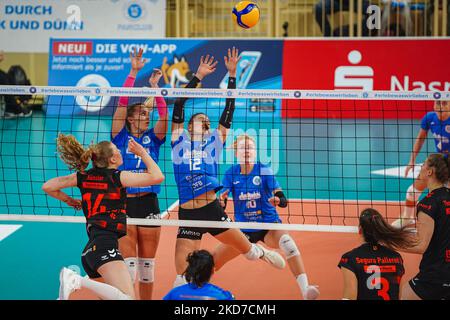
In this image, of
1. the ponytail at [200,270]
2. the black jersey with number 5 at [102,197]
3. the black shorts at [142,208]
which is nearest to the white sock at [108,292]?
the black jersey with number 5 at [102,197]

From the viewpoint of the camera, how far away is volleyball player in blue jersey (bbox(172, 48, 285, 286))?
252 inches

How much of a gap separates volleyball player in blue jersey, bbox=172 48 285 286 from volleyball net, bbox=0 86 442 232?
0.16 meters

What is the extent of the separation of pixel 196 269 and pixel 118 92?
2.59 meters

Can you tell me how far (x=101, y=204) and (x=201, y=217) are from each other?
1293 mm

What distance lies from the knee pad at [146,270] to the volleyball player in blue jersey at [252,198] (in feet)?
2.45

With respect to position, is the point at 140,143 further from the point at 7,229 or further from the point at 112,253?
the point at 7,229

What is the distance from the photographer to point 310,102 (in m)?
18.8

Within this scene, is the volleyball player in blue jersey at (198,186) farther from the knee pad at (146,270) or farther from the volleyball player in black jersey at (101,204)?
the volleyball player in black jersey at (101,204)

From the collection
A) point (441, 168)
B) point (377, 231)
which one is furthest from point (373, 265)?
point (441, 168)

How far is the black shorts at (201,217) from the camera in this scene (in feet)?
21.1

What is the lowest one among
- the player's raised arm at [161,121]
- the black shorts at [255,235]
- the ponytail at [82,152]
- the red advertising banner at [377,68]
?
the black shorts at [255,235]

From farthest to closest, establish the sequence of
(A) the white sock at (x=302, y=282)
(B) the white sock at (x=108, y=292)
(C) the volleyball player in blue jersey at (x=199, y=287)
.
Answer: (A) the white sock at (x=302, y=282), (B) the white sock at (x=108, y=292), (C) the volleyball player in blue jersey at (x=199, y=287)

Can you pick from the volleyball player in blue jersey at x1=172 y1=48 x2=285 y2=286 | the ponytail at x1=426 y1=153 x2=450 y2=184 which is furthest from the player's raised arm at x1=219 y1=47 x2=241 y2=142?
the ponytail at x1=426 y1=153 x2=450 y2=184

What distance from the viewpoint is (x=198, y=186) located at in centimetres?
650
